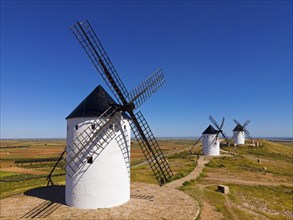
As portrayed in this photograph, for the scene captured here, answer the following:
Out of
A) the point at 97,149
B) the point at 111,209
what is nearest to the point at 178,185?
the point at 111,209

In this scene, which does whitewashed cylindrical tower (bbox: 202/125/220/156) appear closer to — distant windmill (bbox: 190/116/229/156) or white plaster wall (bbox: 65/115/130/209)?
distant windmill (bbox: 190/116/229/156)

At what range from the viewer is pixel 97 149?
14719mm

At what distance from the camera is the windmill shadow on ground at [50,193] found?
16891 millimetres

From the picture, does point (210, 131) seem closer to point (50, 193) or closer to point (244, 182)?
point (244, 182)

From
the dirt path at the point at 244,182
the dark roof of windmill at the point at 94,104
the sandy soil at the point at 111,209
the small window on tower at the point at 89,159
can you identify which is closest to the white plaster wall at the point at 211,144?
the dirt path at the point at 244,182

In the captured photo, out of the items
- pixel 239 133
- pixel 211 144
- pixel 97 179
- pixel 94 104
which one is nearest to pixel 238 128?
pixel 239 133

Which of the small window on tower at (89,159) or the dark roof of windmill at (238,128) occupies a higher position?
the dark roof of windmill at (238,128)

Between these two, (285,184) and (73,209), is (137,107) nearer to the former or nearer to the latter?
(73,209)

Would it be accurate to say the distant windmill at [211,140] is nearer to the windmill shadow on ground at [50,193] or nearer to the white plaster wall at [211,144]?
the white plaster wall at [211,144]

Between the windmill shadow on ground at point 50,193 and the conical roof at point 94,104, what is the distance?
5958mm

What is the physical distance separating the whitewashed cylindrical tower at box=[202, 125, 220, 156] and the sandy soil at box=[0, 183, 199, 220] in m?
29.9

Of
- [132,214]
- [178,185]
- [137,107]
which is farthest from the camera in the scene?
[178,185]

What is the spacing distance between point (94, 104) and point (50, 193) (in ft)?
28.3

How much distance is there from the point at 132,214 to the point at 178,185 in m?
10.1
